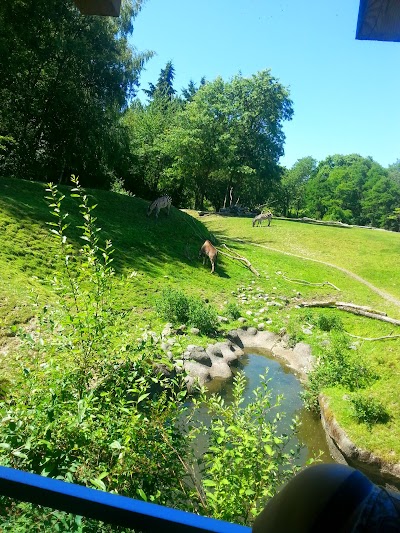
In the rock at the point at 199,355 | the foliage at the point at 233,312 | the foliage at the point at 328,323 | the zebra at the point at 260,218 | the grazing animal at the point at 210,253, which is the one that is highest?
the zebra at the point at 260,218

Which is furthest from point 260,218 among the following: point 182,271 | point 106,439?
point 106,439

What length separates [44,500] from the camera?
1.15 meters

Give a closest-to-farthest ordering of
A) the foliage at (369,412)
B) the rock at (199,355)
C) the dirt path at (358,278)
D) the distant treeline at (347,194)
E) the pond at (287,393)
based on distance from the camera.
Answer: the foliage at (369,412) < the pond at (287,393) < the rock at (199,355) < the dirt path at (358,278) < the distant treeline at (347,194)

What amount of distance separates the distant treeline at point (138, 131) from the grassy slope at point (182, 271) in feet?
15.0

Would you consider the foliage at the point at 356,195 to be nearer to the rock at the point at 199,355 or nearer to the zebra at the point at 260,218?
the zebra at the point at 260,218

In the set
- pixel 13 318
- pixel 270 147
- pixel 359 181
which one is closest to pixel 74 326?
pixel 13 318

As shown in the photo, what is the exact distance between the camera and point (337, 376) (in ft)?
30.4

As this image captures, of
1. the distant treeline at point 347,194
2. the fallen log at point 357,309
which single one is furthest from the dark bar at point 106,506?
the distant treeline at point 347,194

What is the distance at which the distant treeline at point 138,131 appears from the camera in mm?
20203

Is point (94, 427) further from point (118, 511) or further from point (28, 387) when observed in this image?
point (118, 511)

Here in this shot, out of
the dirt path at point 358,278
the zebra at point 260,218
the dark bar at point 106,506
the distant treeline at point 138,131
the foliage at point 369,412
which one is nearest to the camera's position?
the dark bar at point 106,506

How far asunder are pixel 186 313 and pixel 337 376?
14.9ft

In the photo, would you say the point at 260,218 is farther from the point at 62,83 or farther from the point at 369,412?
the point at 369,412

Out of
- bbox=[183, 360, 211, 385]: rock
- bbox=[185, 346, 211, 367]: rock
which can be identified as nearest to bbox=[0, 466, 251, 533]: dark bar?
bbox=[183, 360, 211, 385]: rock
